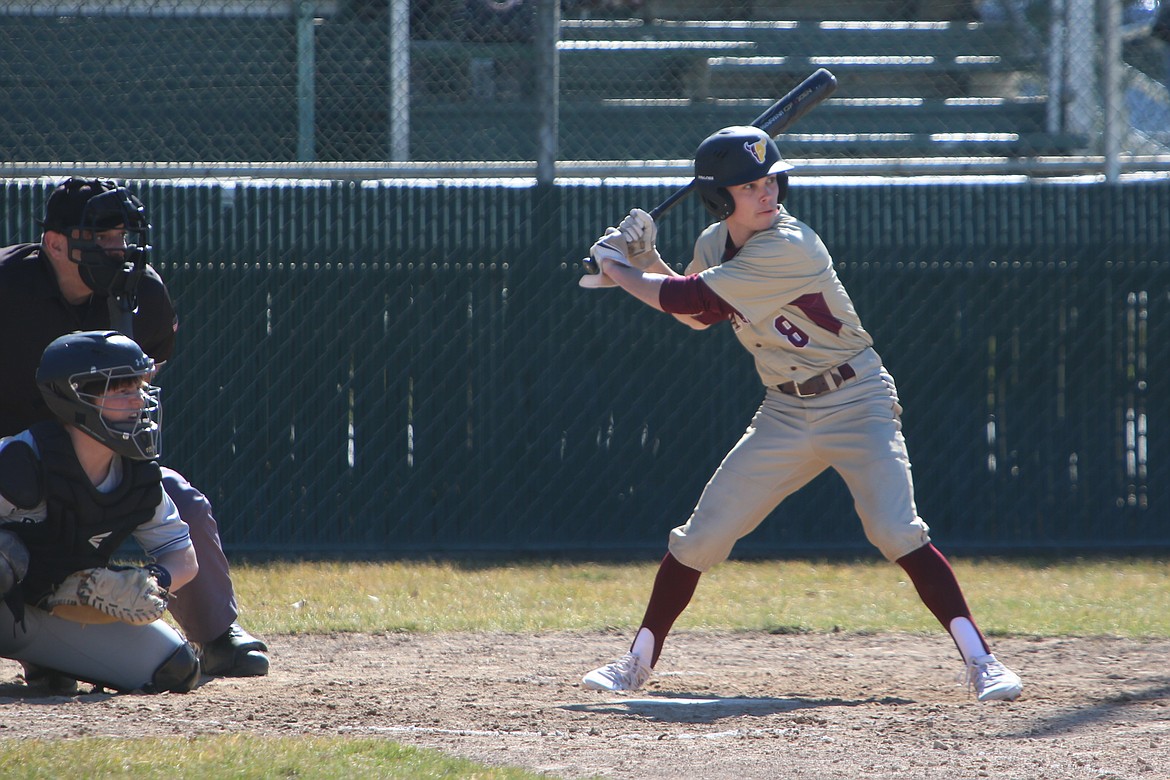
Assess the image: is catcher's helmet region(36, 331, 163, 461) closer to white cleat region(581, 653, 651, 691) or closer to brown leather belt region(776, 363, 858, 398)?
white cleat region(581, 653, 651, 691)

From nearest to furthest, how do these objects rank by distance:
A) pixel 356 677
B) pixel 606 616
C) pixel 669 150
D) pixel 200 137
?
pixel 356 677 < pixel 606 616 < pixel 200 137 < pixel 669 150

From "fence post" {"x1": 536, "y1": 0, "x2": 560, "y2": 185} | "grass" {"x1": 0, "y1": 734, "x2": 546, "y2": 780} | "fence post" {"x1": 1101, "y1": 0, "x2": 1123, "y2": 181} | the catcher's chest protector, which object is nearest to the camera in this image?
"grass" {"x1": 0, "y1": 734, "x2": 546, "y2": 780}

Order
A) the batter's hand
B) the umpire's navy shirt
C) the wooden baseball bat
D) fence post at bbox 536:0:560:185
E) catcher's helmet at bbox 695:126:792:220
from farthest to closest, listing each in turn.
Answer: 1. fence post at bbox 536:0:560:185
2. the wooden baseball bat
3. the batter's hand
4. catcher's helmet at bbox 695:126:792:220
5. the umpire's navy shirt

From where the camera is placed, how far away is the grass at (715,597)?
5.57 m

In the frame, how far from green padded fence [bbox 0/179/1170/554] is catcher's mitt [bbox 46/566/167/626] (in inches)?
128

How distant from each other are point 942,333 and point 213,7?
14.4ft

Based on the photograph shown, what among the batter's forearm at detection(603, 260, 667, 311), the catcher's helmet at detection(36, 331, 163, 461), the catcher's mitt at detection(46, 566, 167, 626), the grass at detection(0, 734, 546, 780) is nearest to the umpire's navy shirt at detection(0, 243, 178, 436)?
the catcher's helmet at detection(36, 331, 163, 461)

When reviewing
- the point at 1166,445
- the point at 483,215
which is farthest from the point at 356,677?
the point at 1166,445

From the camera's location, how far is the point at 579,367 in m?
7.27

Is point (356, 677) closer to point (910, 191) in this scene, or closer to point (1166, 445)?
point (910, 191)

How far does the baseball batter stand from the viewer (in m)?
4.22

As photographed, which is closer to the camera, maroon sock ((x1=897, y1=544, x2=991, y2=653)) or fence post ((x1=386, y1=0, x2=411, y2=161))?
maroon sock ((x1=897, y1=544, x2=991, y2=653))

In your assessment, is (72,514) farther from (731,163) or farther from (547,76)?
(547,76)

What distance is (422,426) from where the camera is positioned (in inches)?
284
